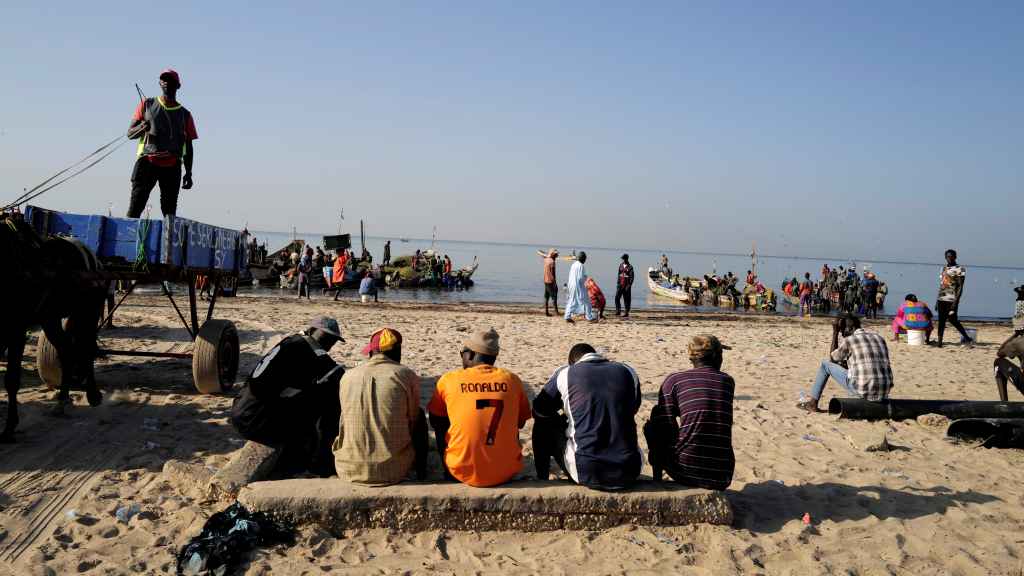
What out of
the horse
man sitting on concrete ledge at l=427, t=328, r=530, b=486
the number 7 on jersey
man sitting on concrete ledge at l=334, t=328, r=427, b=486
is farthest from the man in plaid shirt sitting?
the horse

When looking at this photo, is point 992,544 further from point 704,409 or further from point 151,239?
point 151,239

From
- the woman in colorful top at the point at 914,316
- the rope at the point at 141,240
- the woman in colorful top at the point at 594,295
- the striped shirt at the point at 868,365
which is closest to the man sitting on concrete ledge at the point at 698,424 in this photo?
the striped shirt at the point at 868,365

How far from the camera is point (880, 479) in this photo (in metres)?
5.89

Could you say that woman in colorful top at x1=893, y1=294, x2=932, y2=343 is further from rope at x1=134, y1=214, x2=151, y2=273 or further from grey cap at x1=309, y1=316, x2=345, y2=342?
rope at x1=134, y1=214, x2=151, y2=273

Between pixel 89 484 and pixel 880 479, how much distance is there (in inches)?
256

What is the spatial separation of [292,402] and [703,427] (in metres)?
2.98

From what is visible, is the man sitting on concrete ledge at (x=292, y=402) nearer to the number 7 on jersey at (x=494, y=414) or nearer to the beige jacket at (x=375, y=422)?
the beige jacket at (x=375, y=422)

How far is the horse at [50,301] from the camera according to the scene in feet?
19.1

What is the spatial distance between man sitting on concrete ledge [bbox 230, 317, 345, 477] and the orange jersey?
3.17 ft

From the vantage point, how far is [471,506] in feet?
14.5

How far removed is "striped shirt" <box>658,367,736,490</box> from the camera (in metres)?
4.62

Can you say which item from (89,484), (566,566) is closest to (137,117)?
(89,484)

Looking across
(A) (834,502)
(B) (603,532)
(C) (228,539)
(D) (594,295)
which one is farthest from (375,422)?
(D) (594,295)

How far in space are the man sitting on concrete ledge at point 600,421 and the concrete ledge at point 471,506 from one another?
15cm
